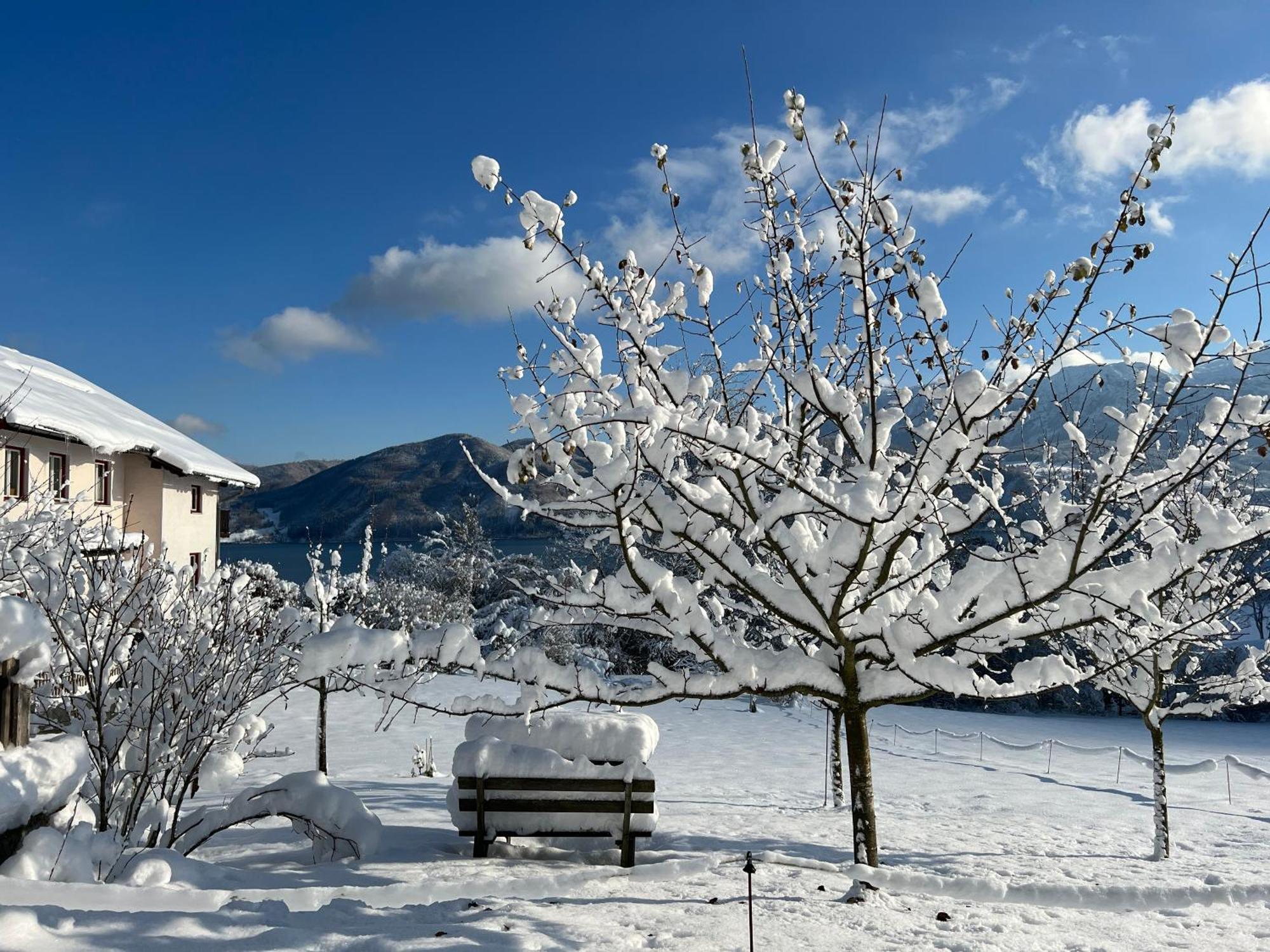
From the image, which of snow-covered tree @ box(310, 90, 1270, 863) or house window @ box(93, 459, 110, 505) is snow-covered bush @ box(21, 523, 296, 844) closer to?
snow-covered tree @ box(310, 90, 1270, 863)

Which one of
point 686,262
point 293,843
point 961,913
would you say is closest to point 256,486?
point 293,843

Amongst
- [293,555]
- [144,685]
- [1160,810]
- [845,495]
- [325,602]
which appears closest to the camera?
[845,495]

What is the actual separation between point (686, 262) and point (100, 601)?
17.5 feet

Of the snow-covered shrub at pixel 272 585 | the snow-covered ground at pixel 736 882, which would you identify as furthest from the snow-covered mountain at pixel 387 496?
the snow-covered ground at pixel 736 882

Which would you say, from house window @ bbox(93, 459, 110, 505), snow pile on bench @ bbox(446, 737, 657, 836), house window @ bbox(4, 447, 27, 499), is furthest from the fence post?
house window @ bbox(93, 459, 110, 505)

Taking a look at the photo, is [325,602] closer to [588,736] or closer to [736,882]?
[588,736]

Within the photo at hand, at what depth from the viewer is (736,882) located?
19.2 ft

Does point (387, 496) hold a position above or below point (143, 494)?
above

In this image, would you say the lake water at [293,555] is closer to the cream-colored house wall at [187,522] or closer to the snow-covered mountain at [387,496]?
the snow-covered mountain at [387,496]

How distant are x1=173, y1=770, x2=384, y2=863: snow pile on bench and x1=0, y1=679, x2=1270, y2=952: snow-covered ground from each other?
17 centimetres

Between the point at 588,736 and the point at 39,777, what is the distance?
396cm

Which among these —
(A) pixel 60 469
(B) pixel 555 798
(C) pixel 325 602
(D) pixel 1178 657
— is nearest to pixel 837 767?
(D) pixel 1178 657

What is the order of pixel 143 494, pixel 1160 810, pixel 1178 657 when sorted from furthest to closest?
pixel 143 494 → pixel 1178 657 → pixel 1160 810

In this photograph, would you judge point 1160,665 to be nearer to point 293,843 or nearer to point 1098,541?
point 1098,541
